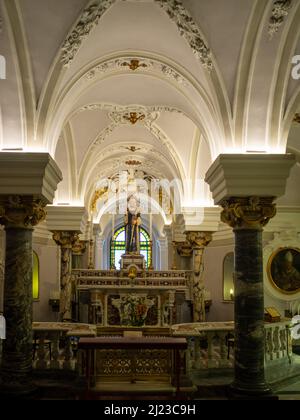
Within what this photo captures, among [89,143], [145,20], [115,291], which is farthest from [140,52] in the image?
[115,291]

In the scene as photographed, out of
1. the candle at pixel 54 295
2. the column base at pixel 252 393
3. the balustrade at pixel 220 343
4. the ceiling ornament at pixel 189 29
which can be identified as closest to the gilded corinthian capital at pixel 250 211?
the balustrade at pixel 220 343

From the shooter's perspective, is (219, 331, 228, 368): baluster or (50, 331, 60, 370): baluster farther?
(219, 331, 228, 368): baluster

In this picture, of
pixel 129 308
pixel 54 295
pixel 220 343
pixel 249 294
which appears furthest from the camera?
pixel 54 295

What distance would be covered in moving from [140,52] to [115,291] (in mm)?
7778

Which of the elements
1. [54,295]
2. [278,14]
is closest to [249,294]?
[278,14]

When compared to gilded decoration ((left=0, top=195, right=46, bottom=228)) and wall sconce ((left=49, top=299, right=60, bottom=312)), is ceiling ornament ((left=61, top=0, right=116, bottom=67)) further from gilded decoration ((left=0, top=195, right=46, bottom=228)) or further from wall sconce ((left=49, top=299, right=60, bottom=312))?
wall sconce ((left=49, top=299, right=60, bottom=312))

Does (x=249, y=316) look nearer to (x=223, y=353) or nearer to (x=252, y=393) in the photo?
(x=252, y=393)

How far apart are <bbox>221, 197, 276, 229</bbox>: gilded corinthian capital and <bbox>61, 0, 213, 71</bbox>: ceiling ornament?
2175 millimetres

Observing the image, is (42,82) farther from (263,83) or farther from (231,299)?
(231,299)

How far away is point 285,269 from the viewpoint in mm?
15734

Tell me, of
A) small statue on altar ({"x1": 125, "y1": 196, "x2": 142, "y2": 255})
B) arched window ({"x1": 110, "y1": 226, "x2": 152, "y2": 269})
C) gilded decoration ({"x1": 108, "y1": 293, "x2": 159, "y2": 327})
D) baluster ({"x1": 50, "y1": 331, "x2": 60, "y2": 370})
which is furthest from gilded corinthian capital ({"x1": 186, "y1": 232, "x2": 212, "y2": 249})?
arched window ({"x1": 110, "y1": 226, "x2": 152, "y2": 269})

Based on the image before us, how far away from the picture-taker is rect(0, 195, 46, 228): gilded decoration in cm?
811

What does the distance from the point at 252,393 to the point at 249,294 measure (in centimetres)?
143

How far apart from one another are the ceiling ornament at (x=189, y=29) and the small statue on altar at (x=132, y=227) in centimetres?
1082
